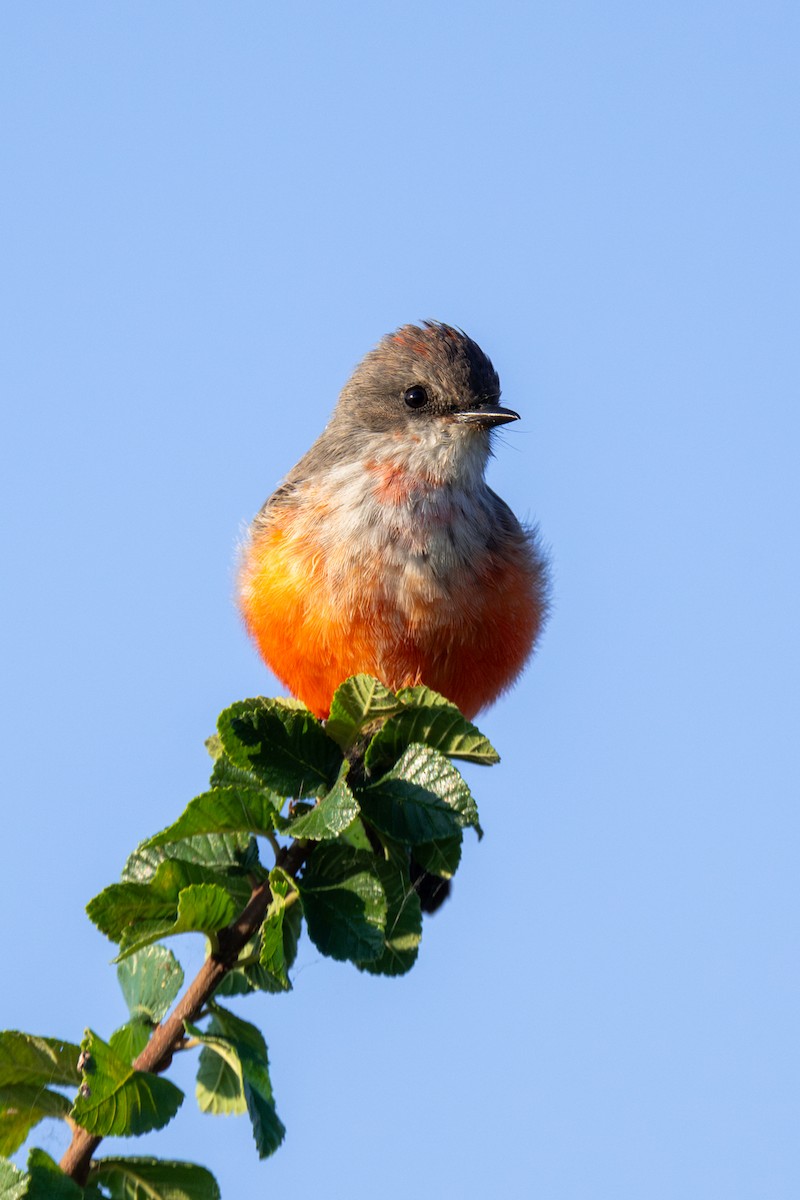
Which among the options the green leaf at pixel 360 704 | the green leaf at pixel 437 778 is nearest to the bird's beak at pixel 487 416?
the green leaf at pixel 360 704

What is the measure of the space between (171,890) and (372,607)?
252 cm

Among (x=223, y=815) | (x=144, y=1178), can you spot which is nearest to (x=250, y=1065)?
(x=144, y=1178)

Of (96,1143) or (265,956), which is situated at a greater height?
(265,956)

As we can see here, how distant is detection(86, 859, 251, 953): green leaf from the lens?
3652 millimetres

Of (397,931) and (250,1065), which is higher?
(397,931)

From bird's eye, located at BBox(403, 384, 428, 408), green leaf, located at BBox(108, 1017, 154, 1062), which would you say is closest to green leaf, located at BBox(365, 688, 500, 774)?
green leaf, located at BBox(108, 1017, 154, 1062)

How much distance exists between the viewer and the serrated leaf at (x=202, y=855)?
3.91 meters

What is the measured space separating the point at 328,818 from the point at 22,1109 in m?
1.09

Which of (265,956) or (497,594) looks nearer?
(265,956)

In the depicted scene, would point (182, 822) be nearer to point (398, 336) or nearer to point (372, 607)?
point (372, 607)

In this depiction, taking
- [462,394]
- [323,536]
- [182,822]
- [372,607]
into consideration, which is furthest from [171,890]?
[462,394]

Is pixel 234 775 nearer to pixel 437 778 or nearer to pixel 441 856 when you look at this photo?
pixel 437 778

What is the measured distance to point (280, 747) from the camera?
4191mm

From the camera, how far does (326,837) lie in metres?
3.85
